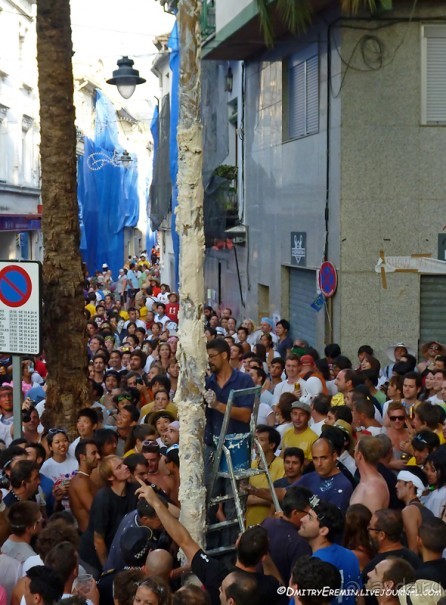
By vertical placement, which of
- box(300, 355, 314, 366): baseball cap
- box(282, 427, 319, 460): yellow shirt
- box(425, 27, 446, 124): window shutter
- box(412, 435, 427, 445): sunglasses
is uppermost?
box(425, 27, 446, 124): window shutter

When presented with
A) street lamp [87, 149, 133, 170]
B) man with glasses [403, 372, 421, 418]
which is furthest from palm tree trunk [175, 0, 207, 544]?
street lamp [87, 149, 133, 170]

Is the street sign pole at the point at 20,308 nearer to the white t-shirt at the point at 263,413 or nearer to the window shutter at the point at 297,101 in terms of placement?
the white t-shirt at the point at 263,413

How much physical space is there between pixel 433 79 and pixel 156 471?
9128mm

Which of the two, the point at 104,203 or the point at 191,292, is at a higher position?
the point at 104,203

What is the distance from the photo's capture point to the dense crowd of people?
201 inches

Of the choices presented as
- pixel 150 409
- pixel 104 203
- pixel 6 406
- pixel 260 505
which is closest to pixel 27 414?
pixel 6 406

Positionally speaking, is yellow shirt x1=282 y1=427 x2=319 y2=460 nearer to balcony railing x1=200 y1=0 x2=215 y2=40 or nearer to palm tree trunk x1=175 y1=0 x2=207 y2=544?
palm tree trunk x1=175 y1=0 x2=207 y2=544

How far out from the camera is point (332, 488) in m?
6.84

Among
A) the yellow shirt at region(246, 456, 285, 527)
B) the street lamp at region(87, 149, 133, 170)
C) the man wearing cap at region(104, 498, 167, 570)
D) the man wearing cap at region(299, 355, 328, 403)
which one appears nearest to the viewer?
the man wearing cap at region(104, 498, 167, 570)

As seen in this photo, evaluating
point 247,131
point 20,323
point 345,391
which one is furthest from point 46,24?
point 247,131

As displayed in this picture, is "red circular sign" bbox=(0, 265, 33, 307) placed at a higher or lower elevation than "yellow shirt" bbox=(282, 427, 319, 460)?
higher

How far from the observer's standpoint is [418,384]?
391 inches

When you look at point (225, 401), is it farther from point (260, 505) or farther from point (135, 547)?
point (135, 547)

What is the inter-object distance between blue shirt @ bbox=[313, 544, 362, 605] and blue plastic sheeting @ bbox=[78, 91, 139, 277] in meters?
39.7
